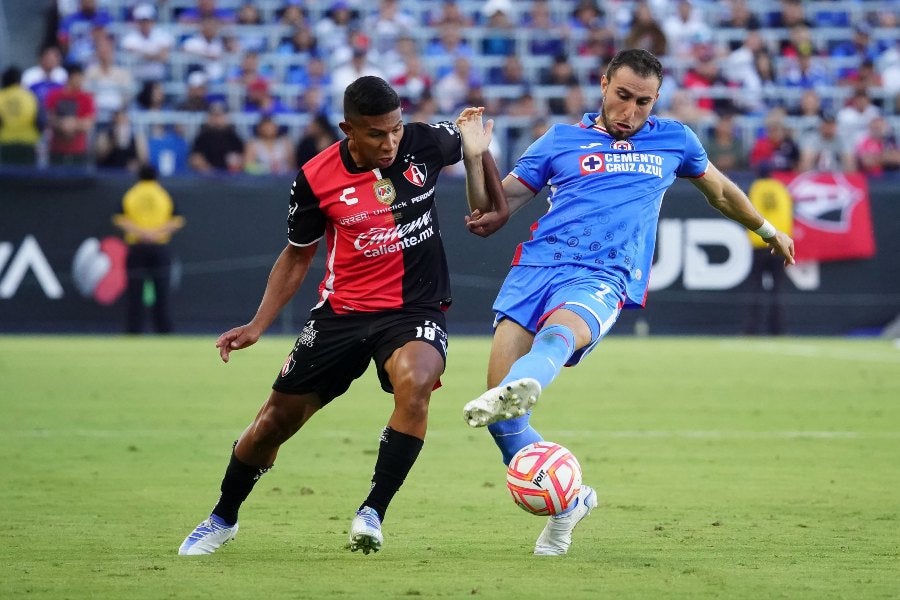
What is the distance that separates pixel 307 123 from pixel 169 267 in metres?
3.20

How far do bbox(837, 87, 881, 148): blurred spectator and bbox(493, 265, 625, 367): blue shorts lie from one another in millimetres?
17050

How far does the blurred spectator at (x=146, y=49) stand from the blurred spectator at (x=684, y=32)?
322 inches

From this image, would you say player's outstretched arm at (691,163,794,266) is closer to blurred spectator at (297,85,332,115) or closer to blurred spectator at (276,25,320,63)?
blurred spectator at (297,85,332,115)

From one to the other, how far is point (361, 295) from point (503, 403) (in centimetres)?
107

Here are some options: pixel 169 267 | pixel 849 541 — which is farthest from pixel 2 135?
pixel 849 541

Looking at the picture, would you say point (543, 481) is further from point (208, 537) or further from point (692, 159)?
point (692, 159)

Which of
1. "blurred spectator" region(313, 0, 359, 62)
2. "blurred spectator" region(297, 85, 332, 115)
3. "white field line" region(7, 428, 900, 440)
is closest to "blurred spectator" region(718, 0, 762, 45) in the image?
"blurred spectator" region(313, 0, 359, 62)

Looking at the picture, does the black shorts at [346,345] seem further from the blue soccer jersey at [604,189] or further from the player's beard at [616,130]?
the player's beard at [616,130]

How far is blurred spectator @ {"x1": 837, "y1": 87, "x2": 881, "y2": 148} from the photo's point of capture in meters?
23.4

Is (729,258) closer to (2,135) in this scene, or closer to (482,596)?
(2,135)

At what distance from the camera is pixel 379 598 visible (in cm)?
567

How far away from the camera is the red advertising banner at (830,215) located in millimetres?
21703

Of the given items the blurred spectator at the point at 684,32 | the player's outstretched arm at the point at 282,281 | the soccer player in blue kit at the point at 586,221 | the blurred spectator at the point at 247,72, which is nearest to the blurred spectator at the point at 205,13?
the blurred spectator at the point at 247,72

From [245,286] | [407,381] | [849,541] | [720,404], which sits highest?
[407,381]
